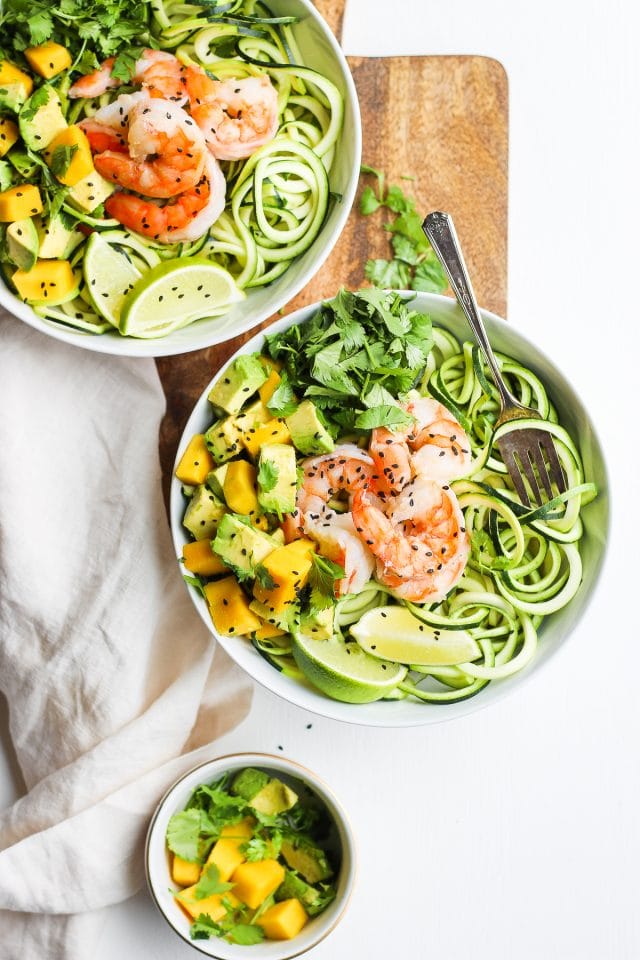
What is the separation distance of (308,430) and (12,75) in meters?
1.33

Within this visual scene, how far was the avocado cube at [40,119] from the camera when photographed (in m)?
2.56

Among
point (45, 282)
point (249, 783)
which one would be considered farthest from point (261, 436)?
point (249, 783)

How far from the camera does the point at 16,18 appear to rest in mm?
2578

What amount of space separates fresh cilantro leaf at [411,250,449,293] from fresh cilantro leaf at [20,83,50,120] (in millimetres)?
1278

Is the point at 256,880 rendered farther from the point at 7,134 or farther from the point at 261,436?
the point at 7,134

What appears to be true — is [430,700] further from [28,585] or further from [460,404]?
[28,585]

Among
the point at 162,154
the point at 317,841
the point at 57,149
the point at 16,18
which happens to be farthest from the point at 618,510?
the point at 16,18

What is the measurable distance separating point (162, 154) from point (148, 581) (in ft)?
4.43

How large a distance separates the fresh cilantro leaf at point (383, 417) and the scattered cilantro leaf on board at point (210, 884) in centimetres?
155

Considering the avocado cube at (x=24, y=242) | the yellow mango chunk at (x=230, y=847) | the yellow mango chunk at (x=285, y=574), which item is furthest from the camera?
the yellow mango chunk at (x=230, y=847)

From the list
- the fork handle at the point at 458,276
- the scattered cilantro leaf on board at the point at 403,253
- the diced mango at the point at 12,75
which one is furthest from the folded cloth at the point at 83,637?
the fork handle at the point at 458,276

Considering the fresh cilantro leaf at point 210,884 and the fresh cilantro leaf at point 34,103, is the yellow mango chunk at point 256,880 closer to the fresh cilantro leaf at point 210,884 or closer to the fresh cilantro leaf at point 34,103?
the fresh cilantro leaf at point 210,884

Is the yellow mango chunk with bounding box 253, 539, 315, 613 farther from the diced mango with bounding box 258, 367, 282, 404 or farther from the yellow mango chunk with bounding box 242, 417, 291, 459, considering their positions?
the diced mango with bounding box 258, 367, 282, 404

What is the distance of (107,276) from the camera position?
2719 mm
